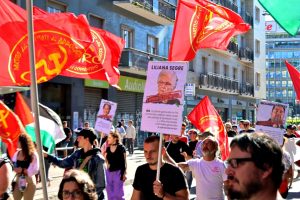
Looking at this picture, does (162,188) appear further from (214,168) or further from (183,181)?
(214,168)

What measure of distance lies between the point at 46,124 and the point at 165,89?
1936 millimetres

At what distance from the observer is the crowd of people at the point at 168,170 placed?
280cm

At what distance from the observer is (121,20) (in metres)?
25.9

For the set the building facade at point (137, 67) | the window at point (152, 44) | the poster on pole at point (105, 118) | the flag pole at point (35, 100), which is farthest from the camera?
the window at point (152, 44)

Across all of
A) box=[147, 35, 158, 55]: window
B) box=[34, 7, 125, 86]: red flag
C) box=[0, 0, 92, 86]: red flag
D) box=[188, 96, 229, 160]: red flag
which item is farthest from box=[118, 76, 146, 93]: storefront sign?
box=[0, 0, 92, 86]: red flag

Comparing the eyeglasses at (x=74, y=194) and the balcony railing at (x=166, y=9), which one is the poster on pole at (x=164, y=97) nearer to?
the eyeglasses at (x=74, y=194)

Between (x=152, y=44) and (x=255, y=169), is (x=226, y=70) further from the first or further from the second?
(x=255, y=169)

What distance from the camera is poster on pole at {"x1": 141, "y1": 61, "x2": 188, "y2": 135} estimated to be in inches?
223

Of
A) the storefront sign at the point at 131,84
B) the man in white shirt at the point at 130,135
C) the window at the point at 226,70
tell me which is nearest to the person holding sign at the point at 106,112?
the man in white shirt at the point at 130,135

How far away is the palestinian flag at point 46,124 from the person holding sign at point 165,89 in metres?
1.69

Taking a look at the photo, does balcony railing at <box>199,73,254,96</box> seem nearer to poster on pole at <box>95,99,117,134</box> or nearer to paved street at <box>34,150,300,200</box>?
paved street at <box>34,150,300,200</box>

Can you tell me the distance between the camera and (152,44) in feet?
96.7

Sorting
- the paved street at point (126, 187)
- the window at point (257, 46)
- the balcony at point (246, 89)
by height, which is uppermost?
the window at point (257, 46)

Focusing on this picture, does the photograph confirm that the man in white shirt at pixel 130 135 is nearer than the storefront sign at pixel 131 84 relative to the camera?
Yes
